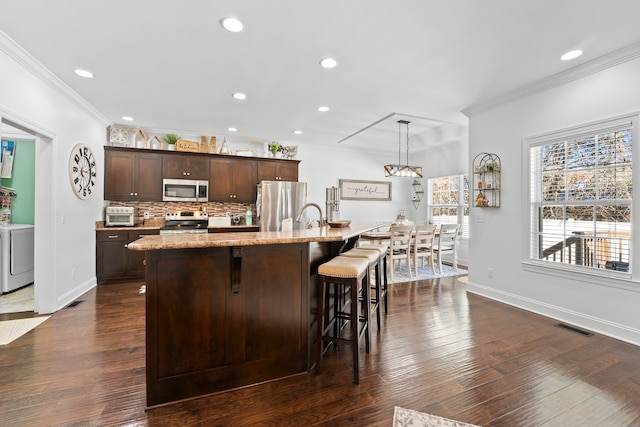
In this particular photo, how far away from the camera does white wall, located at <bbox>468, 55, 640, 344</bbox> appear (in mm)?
2631

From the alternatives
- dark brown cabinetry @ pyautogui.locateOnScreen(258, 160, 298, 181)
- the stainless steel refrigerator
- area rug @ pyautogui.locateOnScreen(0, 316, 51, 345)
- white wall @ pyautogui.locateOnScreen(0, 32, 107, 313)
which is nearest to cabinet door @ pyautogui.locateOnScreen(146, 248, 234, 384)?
area rug @ pyautogui.locateOnScreen(0, 316, 51, 345)

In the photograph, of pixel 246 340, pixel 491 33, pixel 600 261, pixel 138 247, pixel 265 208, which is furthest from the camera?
pixel 265 208

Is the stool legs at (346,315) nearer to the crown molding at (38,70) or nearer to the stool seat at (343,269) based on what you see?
the stool seat at (343,269)

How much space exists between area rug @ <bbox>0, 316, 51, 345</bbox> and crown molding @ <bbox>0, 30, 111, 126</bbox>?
8.45 feet

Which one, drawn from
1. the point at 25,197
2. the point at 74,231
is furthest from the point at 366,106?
the point at 25,197

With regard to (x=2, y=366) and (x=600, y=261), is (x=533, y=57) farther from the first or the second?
(x=2, y=366)

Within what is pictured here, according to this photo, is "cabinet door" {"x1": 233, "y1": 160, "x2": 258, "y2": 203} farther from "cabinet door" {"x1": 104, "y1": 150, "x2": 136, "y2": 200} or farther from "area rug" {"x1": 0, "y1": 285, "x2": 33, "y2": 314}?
"area rug" {"x1": 0, "y1": 285, "x2": 33, "y2": 314}

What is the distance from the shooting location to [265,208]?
5.33 meters

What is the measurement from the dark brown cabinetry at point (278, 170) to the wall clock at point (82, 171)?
265 cm

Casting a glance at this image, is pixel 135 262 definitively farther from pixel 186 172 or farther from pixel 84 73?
pixel 84 73

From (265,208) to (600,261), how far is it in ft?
15.3

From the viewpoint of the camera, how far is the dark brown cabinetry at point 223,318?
1708 mm

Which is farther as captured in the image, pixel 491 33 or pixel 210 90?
pixel 210 90

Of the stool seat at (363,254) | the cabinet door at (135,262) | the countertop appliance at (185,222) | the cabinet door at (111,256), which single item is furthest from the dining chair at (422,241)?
the cabinet door at (111,256)
